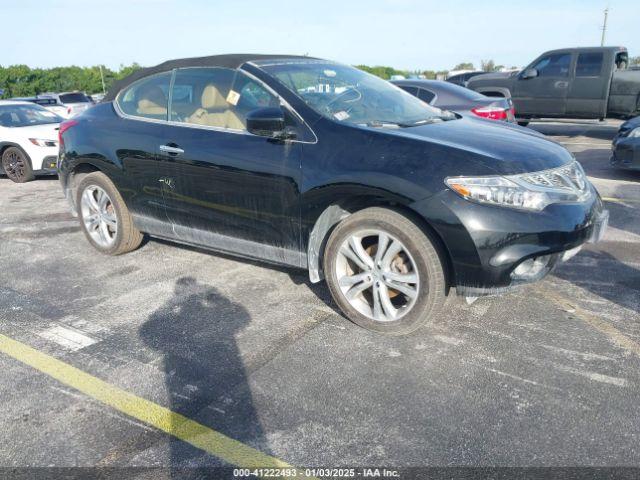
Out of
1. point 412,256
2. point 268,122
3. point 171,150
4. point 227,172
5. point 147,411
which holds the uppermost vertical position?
point 268,122

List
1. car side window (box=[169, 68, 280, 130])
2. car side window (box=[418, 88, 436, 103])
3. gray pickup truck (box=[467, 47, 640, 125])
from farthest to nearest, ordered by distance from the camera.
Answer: gray pickup truck (box=[467, 47, 640, 125]), car side window (box=[418, 88, 436, 103]), car side window (box=[169, 68, 280, 130])

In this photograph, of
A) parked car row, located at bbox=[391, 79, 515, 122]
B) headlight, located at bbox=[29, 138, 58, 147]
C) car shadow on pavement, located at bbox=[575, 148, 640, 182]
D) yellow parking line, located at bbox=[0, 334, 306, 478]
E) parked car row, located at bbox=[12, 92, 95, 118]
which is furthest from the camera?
parked car row, located at bbox=[12, 92, 95, 118]

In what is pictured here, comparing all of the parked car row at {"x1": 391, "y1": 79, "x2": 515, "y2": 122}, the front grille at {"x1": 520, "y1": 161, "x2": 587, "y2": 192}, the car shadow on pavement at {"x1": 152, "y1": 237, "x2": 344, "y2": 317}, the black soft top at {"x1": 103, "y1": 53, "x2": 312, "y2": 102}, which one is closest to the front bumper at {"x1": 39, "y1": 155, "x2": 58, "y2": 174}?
the black soft top at {"x1": 103, "y1": 53, "x2": 312, "y2": 102}

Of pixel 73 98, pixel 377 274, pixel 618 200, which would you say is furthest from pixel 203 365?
pixel 73 98

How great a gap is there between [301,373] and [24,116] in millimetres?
9366

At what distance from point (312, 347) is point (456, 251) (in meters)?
1.04

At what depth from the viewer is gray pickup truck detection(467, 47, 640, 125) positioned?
12023 millimetres

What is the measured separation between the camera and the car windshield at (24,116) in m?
9.70

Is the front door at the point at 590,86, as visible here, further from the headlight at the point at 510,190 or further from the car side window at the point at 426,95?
the headlight at the point at 510,190

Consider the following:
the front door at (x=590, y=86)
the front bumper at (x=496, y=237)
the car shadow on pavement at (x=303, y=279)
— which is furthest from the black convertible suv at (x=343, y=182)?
the front door at (x=590, y=86)

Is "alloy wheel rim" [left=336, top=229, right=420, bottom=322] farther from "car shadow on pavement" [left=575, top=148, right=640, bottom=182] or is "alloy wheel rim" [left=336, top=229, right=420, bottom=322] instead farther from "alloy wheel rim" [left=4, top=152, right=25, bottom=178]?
"alloy wheel rim" [left=4, top=152, right=25, bottom=178]

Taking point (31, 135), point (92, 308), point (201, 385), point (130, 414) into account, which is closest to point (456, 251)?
point (201, 385)

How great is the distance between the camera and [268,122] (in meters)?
3.44

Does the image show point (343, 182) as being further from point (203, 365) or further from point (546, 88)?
point (546, 88)
